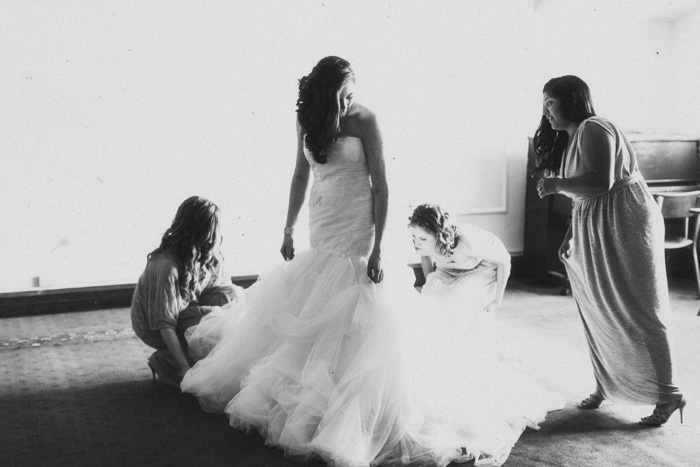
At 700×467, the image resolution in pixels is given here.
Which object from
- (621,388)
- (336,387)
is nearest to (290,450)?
(336,387)

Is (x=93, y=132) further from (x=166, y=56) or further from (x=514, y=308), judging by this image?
(x=514, y=308)

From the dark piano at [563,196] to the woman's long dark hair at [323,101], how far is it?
3.09m

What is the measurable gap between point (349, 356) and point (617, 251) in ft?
3.81

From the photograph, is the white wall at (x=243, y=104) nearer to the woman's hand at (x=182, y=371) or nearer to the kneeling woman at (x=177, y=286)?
the kneeling woman at (x=177, y=286)

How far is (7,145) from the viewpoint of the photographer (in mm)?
4816

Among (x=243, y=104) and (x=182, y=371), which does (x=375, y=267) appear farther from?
(x=243, y=104)

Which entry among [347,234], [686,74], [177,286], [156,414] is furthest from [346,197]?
[686,74]

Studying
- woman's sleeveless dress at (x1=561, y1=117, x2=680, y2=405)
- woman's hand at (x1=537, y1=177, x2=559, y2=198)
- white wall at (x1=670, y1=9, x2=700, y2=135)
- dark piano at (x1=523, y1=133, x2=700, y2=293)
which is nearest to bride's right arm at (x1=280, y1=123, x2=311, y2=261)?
woman's hand at (x1=537, y1=177, x2=559, y2=198)

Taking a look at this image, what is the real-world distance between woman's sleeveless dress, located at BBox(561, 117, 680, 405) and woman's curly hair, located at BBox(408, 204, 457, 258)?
0.75 metres

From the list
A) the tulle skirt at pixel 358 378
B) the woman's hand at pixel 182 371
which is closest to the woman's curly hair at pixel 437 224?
the tulle skirt at pixel 358 378

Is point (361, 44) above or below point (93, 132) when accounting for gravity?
above

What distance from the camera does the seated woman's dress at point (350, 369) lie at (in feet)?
9.11

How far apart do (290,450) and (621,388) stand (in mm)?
1403

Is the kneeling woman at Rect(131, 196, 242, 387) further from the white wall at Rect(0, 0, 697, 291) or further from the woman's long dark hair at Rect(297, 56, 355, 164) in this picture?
the white wall at Rect(0, 0, 697, 291)
